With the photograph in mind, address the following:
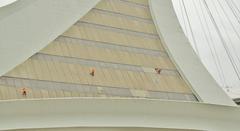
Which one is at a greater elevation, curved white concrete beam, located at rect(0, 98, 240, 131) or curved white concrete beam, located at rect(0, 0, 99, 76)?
curved white concrete beam, located at rect(0, 0, 99, 76)

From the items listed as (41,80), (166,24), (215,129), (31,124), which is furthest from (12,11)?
(215,129)

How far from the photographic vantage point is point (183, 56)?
1855 cm

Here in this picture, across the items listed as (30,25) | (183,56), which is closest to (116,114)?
(30,25)

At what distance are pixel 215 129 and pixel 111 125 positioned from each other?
4.89 m

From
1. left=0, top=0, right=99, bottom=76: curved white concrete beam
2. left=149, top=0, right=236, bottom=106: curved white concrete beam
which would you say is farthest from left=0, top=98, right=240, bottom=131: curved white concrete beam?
left=0, top=0, right=99, bottom=76: curved white concrete beam

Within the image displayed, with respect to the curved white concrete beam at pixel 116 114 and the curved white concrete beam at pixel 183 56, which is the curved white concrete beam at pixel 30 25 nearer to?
the curved white concrete beam at pixel 116 114

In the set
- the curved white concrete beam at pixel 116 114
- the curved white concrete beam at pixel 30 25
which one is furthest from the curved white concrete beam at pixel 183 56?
the curved white concrete beam at pixel 30 25

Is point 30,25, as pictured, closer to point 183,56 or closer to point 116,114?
point 116,114

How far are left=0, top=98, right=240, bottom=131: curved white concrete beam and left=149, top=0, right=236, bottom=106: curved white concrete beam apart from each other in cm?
78

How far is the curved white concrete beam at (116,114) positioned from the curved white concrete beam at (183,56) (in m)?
0.78

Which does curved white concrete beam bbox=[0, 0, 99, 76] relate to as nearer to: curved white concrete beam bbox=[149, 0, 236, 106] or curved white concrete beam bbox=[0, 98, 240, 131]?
curved white concrete beam bbox=[0, 98, 240, 131]

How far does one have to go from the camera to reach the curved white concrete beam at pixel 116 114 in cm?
1318

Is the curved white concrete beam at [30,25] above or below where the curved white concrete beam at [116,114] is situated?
Result: above

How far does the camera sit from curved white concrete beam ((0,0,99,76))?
14844 mm
